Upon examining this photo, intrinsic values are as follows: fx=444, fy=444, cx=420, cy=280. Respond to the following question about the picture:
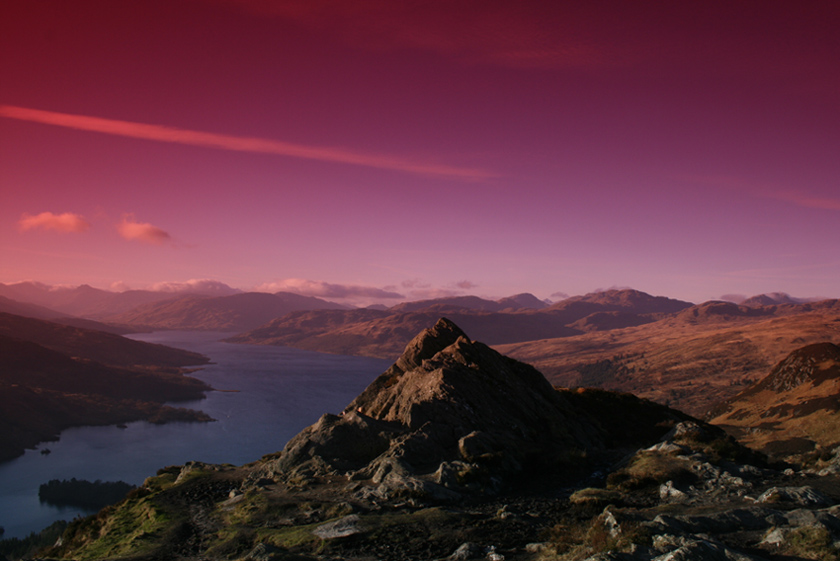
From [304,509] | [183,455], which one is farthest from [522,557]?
[183,455]

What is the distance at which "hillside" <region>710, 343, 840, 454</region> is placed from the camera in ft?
302

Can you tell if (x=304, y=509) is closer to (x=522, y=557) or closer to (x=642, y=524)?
(x=522, y=557)

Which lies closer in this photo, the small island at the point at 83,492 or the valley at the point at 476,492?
the valley at the point at 476,492

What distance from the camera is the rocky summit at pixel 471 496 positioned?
1678cm

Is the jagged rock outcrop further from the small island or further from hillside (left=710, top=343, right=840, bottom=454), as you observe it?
the small island

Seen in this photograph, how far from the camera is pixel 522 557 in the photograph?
16516 millimetres

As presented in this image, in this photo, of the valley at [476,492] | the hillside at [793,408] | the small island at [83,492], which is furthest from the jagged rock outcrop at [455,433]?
the small island at [83,492]

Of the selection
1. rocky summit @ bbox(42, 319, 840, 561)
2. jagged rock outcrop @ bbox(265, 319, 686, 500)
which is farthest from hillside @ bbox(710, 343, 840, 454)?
rocky summit @ bbox(42, 319, 840, 561)

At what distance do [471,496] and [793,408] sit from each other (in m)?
133

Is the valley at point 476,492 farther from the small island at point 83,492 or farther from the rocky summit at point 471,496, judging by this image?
the small island at point 83,492

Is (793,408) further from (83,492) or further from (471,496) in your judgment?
(83,492)

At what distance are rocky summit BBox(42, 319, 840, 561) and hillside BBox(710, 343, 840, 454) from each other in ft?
224

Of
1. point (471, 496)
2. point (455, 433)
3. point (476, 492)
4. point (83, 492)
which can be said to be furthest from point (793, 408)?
point (83, 492)

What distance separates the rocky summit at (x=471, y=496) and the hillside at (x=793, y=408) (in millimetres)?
68374
